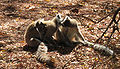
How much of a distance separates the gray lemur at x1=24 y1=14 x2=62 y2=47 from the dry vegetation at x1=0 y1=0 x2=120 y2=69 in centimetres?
39

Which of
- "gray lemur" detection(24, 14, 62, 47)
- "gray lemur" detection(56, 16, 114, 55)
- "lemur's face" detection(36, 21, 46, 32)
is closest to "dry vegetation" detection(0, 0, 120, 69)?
"gray lemur" detection(56, 16, 114, 55)

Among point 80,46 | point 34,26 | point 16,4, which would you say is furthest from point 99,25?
point 16,4

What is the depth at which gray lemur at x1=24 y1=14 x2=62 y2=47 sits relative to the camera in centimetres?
525

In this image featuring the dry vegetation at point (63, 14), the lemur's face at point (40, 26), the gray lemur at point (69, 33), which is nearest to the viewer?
the dry vegetation at point (63, 14)

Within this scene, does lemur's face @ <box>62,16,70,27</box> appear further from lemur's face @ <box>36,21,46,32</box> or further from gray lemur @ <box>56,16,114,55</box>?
lemur's face @ <box>36,21,46,32</box>

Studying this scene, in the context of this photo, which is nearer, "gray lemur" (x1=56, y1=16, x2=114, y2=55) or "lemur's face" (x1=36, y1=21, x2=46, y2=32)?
"lemur's face" (x1=36, y1=21, x2=46, y2=32)

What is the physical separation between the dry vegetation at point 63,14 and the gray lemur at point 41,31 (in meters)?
0.39

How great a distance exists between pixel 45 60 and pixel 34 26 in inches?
49.6

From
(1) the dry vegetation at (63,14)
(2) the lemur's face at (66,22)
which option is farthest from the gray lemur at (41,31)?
(1) the dry vegetation at (63,14)

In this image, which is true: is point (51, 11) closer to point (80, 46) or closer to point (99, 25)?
point (99, 25)

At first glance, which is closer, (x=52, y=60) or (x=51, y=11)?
(x=52, y=60)

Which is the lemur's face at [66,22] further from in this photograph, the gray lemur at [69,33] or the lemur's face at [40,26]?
the lemur's face at [40,26]

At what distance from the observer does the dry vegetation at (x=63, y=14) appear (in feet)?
14.9

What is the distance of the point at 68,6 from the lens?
8.72 meters
